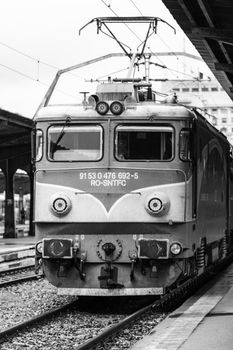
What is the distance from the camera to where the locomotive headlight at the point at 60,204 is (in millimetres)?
10594

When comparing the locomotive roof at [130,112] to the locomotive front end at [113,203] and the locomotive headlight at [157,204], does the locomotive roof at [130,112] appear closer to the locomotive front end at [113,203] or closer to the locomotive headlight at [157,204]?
the locomotive front end at [113,203]

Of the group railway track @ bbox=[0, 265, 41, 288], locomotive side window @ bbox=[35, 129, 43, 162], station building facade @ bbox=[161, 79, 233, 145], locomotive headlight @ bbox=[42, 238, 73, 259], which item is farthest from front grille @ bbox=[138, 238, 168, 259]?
station building facade @ bbox=[161, 79, 233, 145]

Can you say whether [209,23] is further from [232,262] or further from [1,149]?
[1,149]

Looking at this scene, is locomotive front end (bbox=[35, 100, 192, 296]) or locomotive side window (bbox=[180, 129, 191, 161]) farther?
locomotive side window (bbox=[180, 129, 191, 161])

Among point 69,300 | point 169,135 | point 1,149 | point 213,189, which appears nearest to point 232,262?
point 213,189

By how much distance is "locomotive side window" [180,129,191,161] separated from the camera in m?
10.8

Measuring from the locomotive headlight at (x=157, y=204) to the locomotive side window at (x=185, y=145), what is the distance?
28.1 inches

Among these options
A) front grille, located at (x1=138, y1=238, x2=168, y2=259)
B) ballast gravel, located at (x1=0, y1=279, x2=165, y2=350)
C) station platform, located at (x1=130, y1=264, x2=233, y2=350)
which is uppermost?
front grille, located at (x1=138, y1=238, x2=168, y2=259)

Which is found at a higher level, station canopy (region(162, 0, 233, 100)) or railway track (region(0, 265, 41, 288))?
station canopy (region(162, 0, 233, 100))

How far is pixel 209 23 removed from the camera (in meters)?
11.8

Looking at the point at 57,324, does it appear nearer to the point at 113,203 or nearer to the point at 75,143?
the point at 113,203

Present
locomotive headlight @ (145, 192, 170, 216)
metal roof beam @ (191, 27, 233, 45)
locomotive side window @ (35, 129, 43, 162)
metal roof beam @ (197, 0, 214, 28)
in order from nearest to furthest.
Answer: locomotive headlight @ (145, 192, 170, 216)
metal roof beam @ (197, 0, 214, 28)
locomotive side window @ (35, 129, 43, 162)
metal roof beam @ (191, 27, 233, 45)

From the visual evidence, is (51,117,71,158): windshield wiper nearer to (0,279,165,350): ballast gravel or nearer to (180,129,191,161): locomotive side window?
(180,129,191,161): locomotive side window

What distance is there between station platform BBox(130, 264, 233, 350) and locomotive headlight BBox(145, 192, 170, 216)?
1.44 metres
